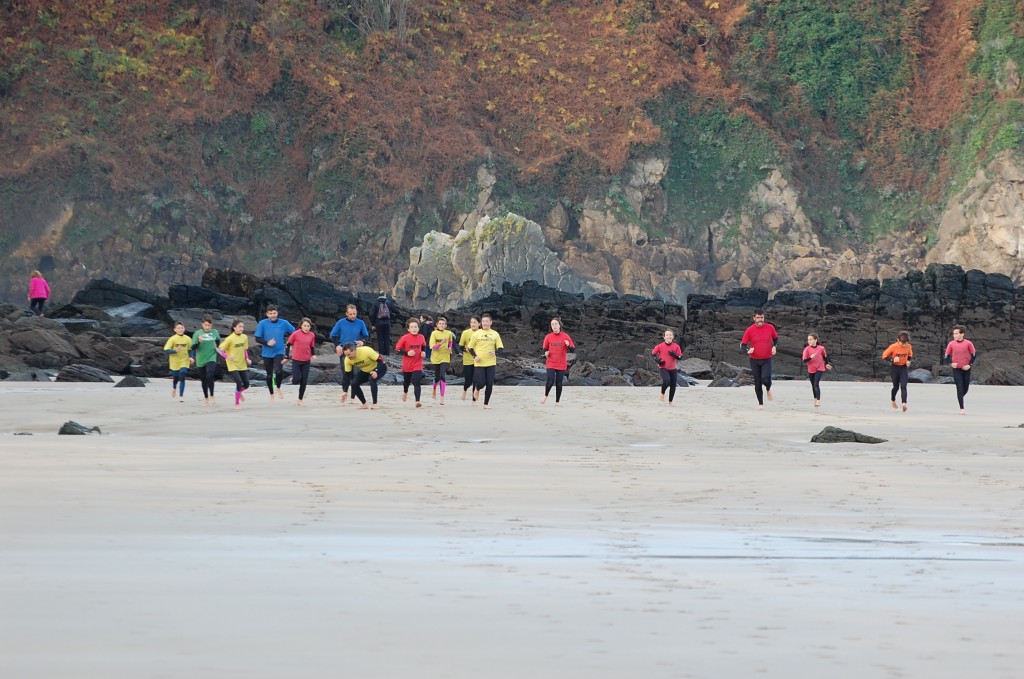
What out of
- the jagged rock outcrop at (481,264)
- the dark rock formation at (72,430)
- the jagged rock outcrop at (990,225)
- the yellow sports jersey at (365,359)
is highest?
the jagged rock outcrop at (990,225)

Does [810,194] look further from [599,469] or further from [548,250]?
[599,469]

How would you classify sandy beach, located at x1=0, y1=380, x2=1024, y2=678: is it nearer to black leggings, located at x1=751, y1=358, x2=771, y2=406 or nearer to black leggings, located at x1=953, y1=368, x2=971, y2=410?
black leggings, located at x1=953, y1=368, x2=971, y2=410

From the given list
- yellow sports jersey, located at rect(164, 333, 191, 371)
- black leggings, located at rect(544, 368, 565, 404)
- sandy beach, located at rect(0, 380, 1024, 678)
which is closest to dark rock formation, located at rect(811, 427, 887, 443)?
sandy beach, located at rect(0, 380, 1024, 678)

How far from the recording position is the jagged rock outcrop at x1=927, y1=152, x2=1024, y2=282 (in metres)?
61.8

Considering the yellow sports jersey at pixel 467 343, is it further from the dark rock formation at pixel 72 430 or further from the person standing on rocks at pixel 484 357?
the dark rock formation at pixel 72 430

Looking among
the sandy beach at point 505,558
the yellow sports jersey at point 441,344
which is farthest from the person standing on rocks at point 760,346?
the sandy beach at point 505,558

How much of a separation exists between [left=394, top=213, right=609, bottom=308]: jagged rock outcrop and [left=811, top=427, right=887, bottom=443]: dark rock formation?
141 feet

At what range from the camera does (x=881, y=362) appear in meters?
37.6

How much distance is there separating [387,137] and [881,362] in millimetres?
34830

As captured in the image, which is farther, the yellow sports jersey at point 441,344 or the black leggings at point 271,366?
the yellow sports jersey at point 441,344

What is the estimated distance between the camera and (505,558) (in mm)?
7262

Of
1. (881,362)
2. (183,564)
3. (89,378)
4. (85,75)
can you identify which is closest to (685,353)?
(881,362)

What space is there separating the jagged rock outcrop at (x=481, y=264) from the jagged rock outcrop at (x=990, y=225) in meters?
15.0

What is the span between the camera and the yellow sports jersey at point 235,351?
798 inches
